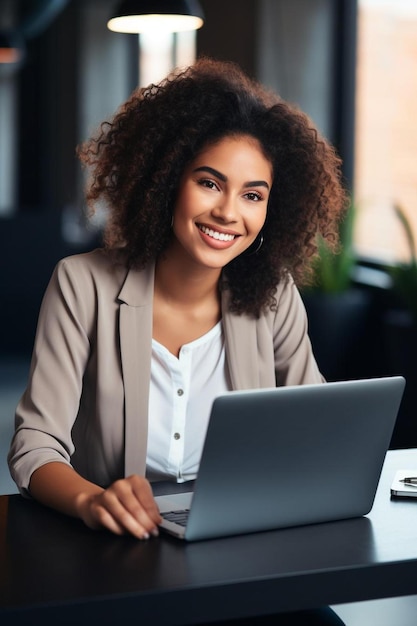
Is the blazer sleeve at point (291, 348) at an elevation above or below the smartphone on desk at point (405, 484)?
above

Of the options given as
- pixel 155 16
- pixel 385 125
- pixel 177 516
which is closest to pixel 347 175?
pixel 385 125

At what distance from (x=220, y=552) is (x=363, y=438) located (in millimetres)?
307

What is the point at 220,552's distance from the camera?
1569 mm

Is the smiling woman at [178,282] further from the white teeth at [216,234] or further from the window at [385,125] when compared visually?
the window at [385,125]

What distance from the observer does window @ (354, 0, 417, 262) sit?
18.6 feet

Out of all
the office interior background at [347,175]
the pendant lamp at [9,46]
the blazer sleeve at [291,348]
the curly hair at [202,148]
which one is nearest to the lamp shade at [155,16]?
the office interior background at [347,175]

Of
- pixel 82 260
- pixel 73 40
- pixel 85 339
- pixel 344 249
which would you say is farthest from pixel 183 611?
pixel 73 40

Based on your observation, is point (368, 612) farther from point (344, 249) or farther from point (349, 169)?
point (349, 169)

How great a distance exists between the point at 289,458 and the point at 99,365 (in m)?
0.63

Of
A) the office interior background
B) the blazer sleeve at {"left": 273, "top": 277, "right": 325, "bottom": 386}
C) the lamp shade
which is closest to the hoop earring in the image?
the blazer sleeve at {"left": 273, "top": 277, "right": 325, "bottom": 386}

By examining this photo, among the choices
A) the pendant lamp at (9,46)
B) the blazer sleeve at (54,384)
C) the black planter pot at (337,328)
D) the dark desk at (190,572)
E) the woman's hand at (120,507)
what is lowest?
the black planter pot at (337,328)

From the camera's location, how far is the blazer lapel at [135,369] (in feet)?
7.06

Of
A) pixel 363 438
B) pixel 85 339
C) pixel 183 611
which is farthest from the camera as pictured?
pixel 85 339

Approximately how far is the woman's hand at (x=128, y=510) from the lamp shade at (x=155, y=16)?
2.62 meters
